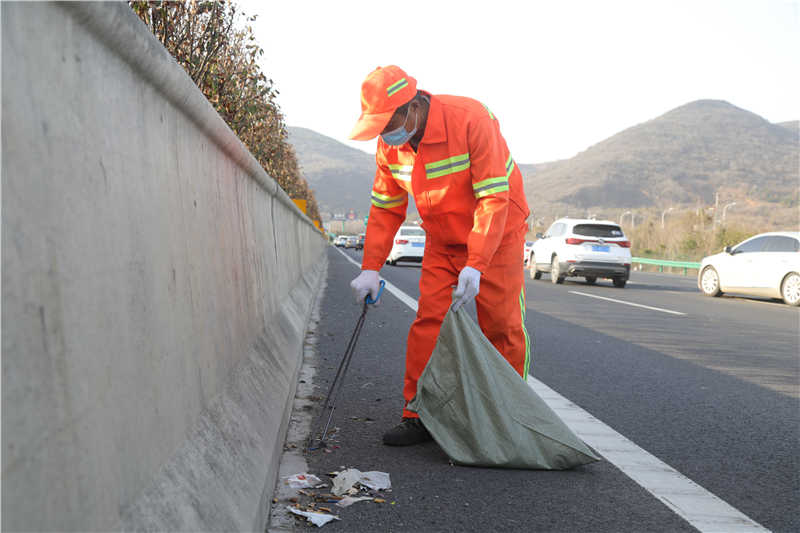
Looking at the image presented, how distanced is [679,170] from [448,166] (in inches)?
6671

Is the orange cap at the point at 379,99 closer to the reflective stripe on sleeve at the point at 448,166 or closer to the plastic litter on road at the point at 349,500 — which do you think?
the reflective stripe on sleeve at the point at 448,166

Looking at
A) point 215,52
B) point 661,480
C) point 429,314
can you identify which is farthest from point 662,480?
point 215,52

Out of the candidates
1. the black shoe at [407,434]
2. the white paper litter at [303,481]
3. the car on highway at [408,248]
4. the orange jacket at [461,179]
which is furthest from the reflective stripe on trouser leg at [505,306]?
the car on highway at [408,248]

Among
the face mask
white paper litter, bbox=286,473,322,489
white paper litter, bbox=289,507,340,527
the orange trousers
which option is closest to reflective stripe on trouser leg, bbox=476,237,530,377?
the orange trousers

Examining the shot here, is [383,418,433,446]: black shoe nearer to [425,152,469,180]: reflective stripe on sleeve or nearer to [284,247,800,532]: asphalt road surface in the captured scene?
[284,247,800,532]: asphalt road surface

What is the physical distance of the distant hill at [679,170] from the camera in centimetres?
14638

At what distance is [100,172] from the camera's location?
5.17 ft

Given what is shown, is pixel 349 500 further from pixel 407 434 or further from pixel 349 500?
pixel 407 434

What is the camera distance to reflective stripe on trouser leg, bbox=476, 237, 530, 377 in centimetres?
379

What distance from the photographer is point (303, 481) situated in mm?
2936

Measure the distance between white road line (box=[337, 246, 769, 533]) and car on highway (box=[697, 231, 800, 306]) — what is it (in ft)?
38.7

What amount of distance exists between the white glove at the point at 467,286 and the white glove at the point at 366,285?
0.67 m

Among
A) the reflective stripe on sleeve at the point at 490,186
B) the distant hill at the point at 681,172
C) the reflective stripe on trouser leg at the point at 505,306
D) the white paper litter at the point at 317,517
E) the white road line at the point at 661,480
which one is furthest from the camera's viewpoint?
the distant hill at the point at 681,172

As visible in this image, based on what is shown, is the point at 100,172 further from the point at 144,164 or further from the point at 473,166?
the point at 473,166
